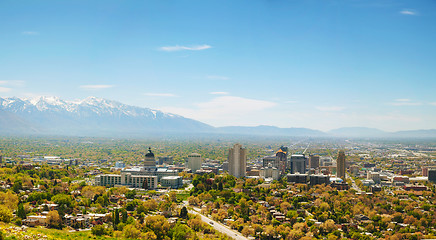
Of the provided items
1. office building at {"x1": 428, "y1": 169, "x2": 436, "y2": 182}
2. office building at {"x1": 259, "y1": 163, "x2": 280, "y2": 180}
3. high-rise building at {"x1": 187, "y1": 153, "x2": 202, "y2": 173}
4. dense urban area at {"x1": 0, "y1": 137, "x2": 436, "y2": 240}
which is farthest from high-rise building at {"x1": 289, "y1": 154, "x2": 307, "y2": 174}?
office building at {"x1": 428, "y1": 169, "x2": 436, "y2": 182}

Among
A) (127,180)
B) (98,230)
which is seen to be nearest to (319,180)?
(127,180)

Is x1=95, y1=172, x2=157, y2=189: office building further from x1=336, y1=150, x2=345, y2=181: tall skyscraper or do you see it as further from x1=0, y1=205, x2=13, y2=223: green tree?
x1=336, y1=150, x2=345, y2=181: tall skyscraper

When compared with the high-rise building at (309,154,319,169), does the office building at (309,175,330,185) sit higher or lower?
lower

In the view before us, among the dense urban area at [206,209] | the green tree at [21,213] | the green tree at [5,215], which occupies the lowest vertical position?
the dense urban area at [206,209]

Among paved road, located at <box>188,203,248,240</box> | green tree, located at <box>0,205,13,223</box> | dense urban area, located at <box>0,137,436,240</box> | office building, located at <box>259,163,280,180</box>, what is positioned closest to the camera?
green tree, located at <box>0,205,13,223</box>

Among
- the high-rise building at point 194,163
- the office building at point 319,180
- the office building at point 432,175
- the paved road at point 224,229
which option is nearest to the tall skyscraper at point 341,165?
the office building at point 319,180

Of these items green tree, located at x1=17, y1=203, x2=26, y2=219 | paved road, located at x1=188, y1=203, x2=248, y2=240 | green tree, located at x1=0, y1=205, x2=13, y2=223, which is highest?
green tree, located at x1=0, y1=205, x2=13, y2=223

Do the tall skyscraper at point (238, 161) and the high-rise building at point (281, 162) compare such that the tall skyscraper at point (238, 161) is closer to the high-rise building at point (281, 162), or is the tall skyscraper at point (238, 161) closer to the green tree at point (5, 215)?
the high-rise building at point (281, 162)

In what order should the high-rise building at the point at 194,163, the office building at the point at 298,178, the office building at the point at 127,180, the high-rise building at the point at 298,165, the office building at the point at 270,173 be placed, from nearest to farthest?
1. the office building at the point at 127,180
2. the office building at the point at 298,178
3. the office building at the point at 270,173
4. the high-rise building at the point at 194,163
5. the high-rise building at the point at 298,165

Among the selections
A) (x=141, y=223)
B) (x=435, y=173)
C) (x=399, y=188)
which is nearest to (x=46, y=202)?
(x=141, y=223)

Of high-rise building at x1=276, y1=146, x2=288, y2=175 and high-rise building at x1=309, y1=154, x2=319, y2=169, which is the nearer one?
high-rise building at x1=276, y1=146, x2=288, y2=175

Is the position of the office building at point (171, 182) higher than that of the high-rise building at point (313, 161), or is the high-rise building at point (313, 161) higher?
the high-rise building at point (313, 161)

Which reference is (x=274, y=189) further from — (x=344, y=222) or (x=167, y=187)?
(x=344, y=222)
